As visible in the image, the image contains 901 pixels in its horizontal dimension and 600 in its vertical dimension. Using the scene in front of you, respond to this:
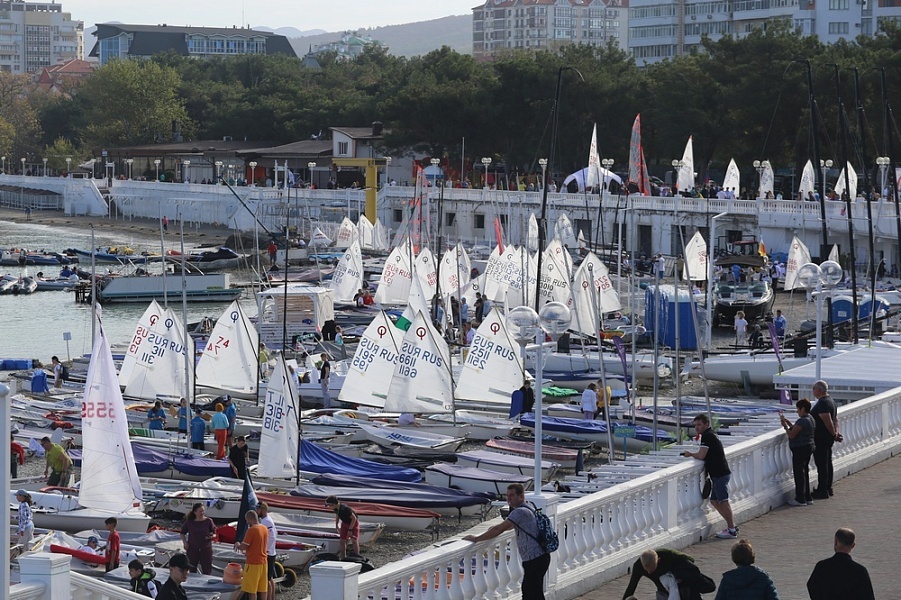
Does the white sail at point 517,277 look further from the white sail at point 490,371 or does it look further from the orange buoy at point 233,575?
the orange buoy at point 233,575

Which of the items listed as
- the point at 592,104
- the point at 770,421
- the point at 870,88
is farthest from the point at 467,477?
the point at 592,104

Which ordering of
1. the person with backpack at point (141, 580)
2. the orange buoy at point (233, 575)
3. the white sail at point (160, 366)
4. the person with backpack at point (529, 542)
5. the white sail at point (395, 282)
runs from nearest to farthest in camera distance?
the person with backpack at point (529, 542) → the person with backpack at point (141, 580) → the orange buoy at point (233, 575) → the white sail at point (160, 366) → the white sail at point (395, 282)

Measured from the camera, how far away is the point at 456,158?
96.9 meters

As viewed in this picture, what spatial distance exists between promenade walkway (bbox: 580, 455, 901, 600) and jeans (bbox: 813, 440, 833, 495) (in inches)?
6.7

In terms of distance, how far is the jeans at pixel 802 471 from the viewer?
53.1ft

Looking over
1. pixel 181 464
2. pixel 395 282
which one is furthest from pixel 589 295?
pixel 181 464

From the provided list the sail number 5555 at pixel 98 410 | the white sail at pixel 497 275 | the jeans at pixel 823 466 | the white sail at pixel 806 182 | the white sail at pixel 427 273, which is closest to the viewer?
the jeans at pixel 823 466

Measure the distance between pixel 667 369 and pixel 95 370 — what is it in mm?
19430

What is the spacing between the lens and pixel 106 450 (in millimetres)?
22734

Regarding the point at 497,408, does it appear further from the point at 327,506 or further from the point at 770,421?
the point at 770,421

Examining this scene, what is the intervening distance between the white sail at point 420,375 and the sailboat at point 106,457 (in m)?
9.21

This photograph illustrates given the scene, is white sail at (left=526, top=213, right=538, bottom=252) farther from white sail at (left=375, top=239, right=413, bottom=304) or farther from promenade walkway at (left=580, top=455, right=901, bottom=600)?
promenade walkway at (left=580, top=455, right=901, bottom=600)

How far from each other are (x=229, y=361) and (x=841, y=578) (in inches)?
1027

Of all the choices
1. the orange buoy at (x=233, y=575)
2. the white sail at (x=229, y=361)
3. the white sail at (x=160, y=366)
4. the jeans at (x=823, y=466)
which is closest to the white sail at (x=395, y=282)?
the white sail at (x=229, y=361)
